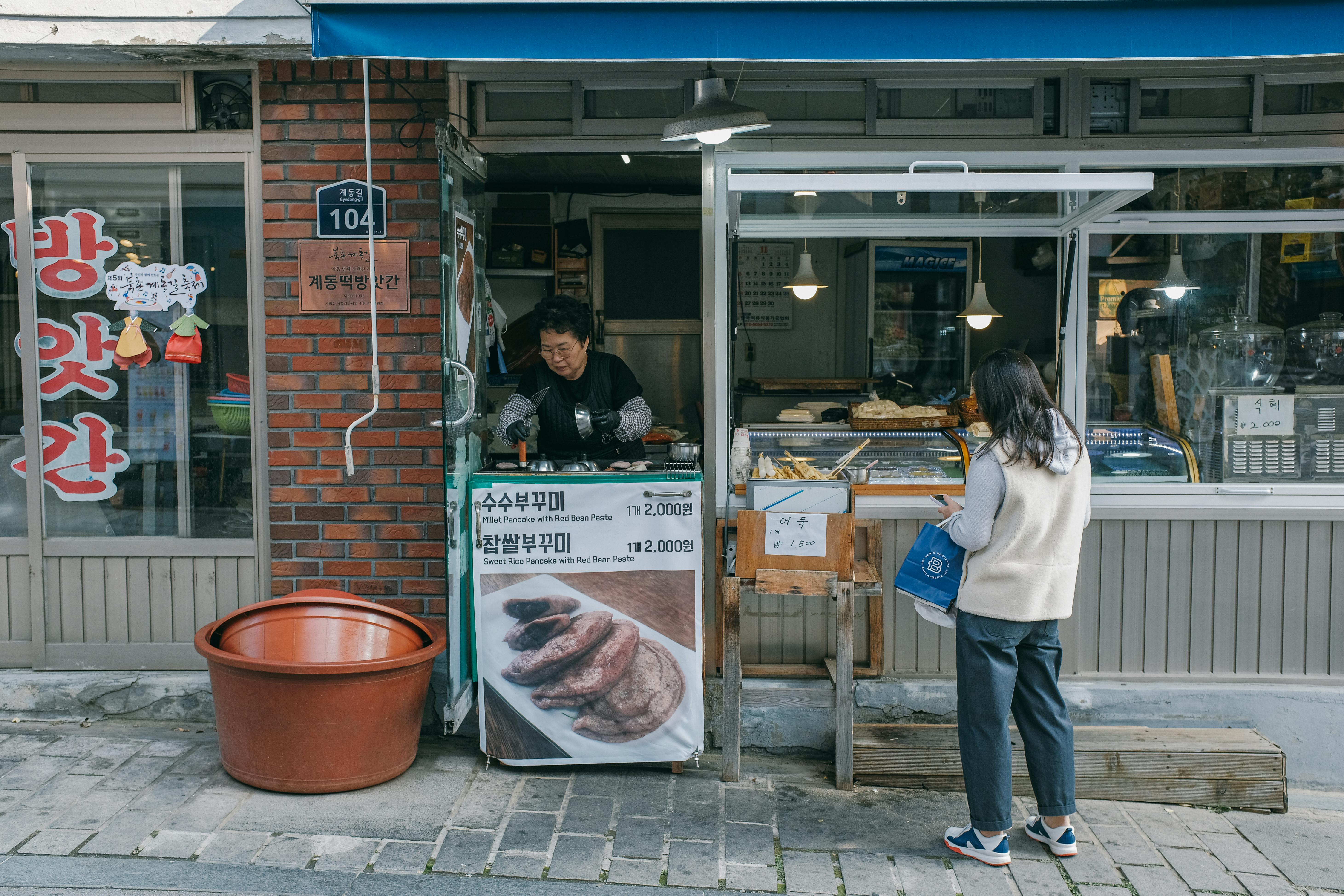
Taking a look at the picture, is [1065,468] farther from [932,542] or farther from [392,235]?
Result: [392,235]

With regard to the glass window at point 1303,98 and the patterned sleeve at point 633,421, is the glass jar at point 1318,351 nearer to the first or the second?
the glass window at point 1303,98

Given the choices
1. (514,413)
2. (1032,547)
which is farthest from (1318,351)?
(514,413)

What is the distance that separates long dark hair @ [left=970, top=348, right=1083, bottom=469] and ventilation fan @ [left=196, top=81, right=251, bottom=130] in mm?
3438

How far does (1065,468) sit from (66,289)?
4424 millimetres

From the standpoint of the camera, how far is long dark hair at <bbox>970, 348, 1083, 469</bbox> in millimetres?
3252

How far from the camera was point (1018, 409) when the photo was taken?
3.29 meters

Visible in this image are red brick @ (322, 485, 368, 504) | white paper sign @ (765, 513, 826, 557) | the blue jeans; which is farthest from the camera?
red brick @ (322, 485, 368, 504)

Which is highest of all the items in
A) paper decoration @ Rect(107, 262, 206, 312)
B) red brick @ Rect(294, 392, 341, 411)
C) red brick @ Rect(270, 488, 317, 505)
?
paper decoration @ Rect(107, 262, 206, 312)

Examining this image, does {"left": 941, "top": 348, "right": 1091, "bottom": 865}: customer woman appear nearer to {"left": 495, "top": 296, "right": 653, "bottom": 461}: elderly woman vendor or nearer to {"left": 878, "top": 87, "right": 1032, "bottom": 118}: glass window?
{"left": 878, "top": 87, "right": 1032, "bottom": 118}: glass window

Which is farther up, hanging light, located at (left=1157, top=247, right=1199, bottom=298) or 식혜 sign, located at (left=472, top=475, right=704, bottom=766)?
hanging light, located at (left=1157, top=247, right=1199, bottom=298)

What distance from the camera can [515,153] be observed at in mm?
4469

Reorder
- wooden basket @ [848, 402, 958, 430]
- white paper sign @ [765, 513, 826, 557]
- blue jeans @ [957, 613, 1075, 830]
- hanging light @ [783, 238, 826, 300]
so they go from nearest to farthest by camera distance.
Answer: blue jeans @ [957, 613, 1075, 830]
white paper sign @ [765, 513, 826, 557]
wooden basket @ [848, 402, 958, 430]
hanging light @ [783, 238, 826, 300]

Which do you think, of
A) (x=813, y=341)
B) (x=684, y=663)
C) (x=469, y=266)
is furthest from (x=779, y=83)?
(x=813, y=341)

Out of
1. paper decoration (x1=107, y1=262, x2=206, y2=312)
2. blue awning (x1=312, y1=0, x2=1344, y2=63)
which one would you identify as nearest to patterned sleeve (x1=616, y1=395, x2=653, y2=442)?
blue awning (x1=312, y1=0, x2=1344, y2=63)
